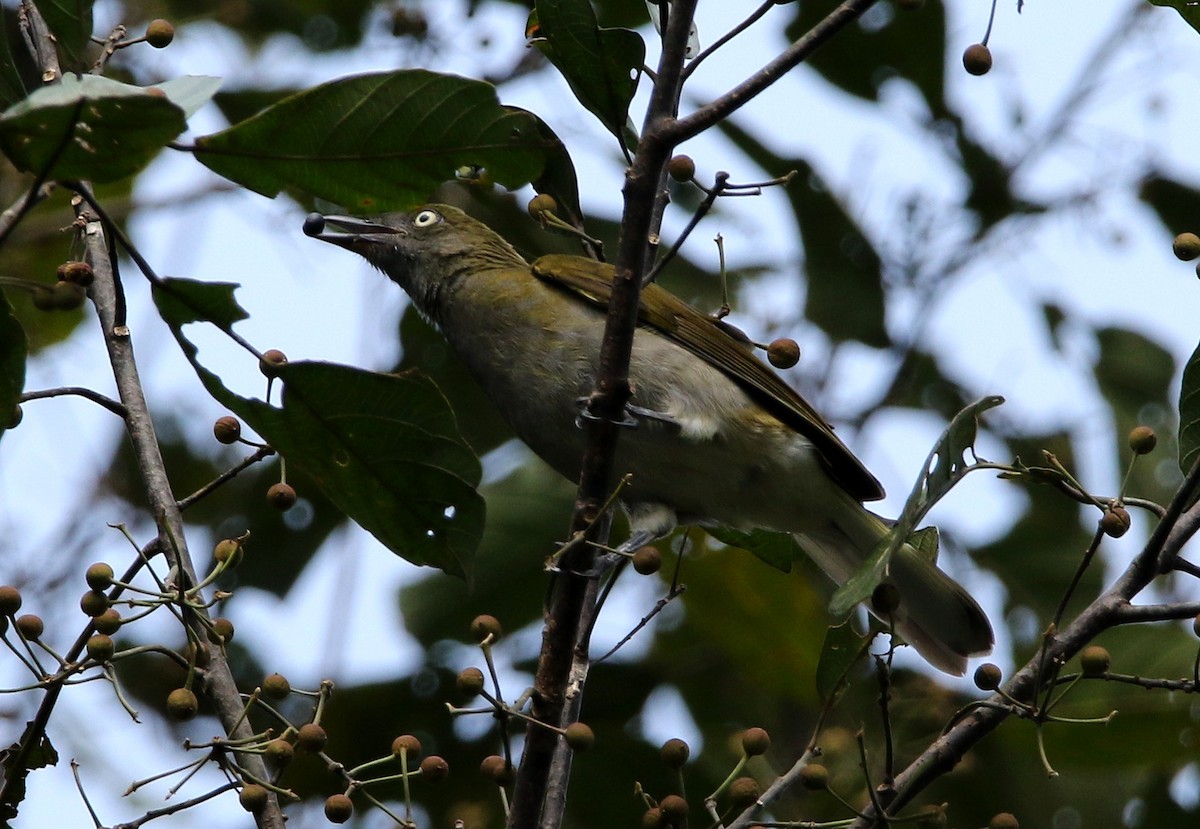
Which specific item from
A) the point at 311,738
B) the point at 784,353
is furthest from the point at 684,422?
A: the point at 311,738

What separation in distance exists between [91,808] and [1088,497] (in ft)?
5.98

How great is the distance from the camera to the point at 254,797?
237 cm

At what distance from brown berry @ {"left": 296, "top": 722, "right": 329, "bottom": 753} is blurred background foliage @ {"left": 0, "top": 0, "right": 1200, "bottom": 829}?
146 centimetres

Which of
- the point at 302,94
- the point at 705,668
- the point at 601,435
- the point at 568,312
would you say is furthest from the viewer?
the point at 705,668

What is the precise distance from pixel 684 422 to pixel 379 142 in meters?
1.69

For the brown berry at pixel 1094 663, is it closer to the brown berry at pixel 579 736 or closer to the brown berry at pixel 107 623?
the brown berry at pixel 579 736

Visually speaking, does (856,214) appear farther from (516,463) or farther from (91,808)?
(91,808)

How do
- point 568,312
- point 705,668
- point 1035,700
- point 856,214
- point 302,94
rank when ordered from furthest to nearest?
1. point 856,214
2. point 705,668
3. point 568,312
4. point 1035,700
5. point 302,94

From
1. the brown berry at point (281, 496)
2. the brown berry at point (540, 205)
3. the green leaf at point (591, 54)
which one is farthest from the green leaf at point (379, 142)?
the brown berry at point (281, 496)

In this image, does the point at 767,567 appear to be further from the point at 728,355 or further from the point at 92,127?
the point at 92,127

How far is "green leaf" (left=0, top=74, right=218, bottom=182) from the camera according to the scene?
6.25 ft

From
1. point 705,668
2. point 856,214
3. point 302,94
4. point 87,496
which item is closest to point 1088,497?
point 302,94

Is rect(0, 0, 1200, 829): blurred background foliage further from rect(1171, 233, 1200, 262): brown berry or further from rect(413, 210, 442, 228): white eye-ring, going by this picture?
rect(1171, 233, 1200, 262): brown berry

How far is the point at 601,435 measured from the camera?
9.11 ft
